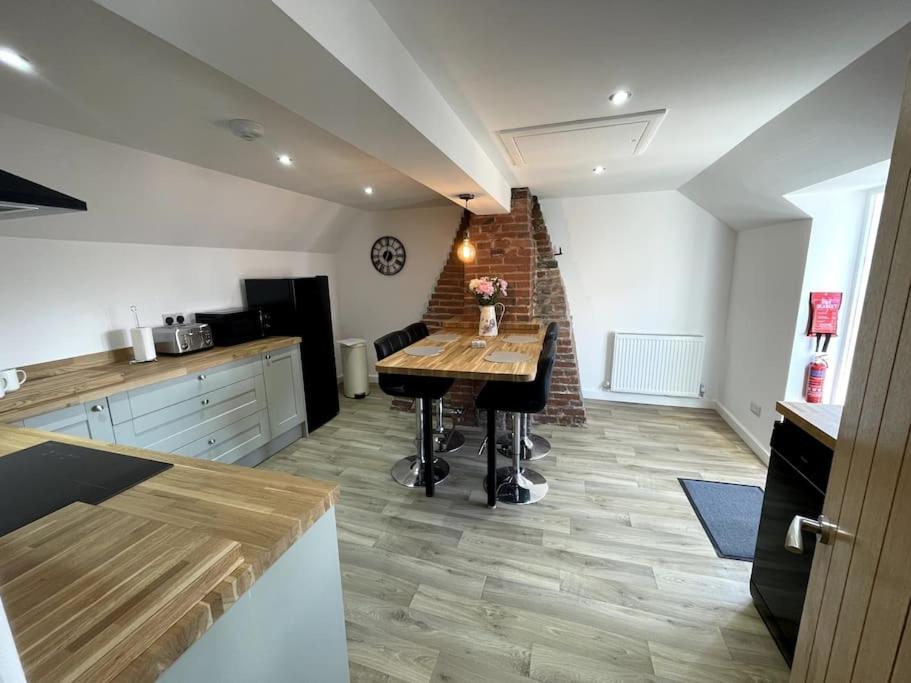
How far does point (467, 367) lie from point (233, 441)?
185cm

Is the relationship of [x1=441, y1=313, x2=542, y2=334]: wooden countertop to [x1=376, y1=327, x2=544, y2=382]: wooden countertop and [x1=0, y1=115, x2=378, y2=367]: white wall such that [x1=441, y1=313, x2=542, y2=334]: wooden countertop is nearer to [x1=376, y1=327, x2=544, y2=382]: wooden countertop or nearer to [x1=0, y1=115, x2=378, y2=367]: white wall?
[x1=376, y1=327, x2=544, y2=382]: wooden countertop

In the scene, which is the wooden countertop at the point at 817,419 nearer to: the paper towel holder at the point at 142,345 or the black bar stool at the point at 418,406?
the black bar stool at the point at 418,406

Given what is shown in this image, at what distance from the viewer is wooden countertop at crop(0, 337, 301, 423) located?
173 cm

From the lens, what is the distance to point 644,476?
8.80 ft

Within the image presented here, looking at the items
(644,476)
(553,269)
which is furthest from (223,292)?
(644,476)

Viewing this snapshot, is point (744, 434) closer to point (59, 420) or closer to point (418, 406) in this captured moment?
point (418, 406)

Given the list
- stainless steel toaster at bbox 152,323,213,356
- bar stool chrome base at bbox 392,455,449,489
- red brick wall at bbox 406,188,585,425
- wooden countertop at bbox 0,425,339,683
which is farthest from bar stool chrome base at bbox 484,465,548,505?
stainless steel toaster at bbox 152,323,213,356

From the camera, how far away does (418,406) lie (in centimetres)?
268

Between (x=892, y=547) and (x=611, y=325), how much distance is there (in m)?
3.61

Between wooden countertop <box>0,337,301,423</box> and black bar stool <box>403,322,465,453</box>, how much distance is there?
1.21 m

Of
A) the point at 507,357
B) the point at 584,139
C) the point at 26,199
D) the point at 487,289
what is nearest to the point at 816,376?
the point at 507,357

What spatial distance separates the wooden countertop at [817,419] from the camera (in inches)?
49.7

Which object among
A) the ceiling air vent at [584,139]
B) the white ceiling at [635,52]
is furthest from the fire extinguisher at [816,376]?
the ceiling air vent at [584,139]

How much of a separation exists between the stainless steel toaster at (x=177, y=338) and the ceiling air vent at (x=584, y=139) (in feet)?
8.07
